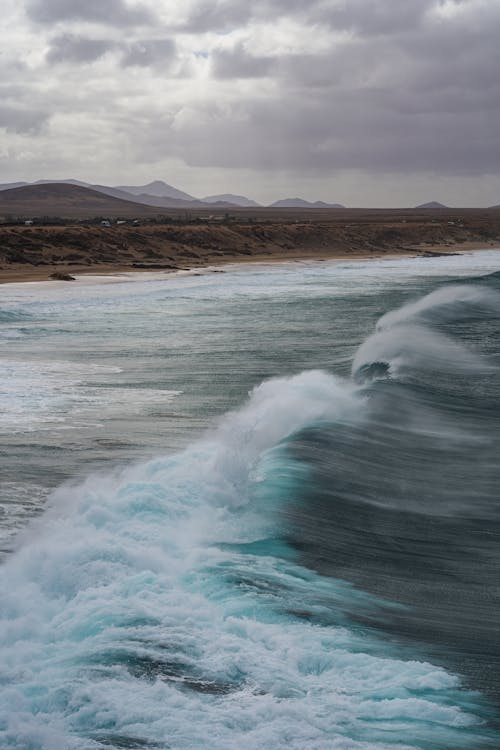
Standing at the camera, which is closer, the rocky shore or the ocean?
the ocean

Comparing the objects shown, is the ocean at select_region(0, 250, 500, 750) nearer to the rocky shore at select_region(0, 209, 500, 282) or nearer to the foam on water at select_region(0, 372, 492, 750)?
the foam on water at select_region(0, 372, 492, 750)

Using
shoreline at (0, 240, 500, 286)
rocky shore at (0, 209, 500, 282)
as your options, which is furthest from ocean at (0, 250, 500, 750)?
rocky shore at (0, 209, 500, 282)

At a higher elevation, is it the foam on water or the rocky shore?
the rocky shore

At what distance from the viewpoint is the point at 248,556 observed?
9.62m

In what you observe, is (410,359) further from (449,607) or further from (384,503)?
(449,607)

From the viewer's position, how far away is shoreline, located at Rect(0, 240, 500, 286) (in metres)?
49.6

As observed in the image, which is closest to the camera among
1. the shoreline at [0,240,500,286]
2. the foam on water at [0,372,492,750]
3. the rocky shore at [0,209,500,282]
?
the foam on water at [0,372,492,750]

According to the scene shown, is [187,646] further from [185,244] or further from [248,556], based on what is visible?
[185,244]

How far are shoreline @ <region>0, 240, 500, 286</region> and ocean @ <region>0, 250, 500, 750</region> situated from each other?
1106 inches

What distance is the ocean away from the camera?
6.83 meters

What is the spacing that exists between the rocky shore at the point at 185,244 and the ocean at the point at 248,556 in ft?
103

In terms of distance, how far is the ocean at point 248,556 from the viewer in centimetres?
683

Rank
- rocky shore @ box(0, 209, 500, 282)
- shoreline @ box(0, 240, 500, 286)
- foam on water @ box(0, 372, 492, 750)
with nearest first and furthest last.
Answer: foam on water @ box(0, 372, 492, 750) → shoreline @ box(0, 240, 500, 286) → rocky shore @ box(0, 209, 500, 282)

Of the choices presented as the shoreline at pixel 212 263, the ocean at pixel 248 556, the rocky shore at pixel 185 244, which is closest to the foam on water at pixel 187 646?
the ocean at pixel 248 556
